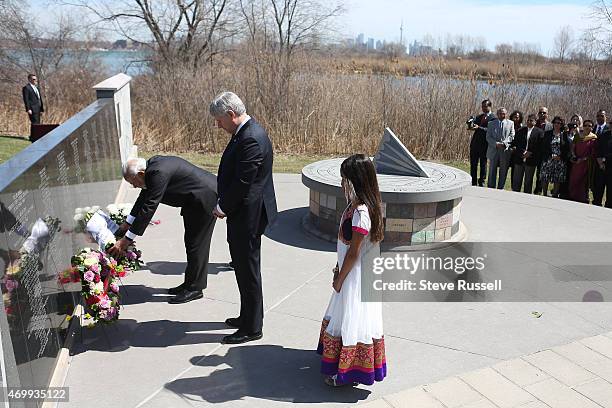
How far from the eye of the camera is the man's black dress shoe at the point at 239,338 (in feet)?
15.8

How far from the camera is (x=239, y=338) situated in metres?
4.81

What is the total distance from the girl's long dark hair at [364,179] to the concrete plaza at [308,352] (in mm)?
1343

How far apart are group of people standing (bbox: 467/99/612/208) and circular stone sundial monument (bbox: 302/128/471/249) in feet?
10.2

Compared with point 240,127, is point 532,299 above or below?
below

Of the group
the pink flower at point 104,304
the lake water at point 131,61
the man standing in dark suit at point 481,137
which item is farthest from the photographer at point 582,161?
the lake water at point 131,61

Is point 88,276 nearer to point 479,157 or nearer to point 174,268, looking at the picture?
point 174,268

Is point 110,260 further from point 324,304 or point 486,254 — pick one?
point 486,254

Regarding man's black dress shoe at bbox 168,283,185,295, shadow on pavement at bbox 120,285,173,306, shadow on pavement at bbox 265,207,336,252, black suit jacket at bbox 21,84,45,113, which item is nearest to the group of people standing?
Result: shadow on pavement at bbox 265,207,336,252

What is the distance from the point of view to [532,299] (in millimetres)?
5723

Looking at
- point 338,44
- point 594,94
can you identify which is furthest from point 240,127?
point 338,44

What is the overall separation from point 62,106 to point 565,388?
19311mm

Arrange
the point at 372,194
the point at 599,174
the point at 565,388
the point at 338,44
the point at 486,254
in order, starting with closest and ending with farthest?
the point at 372,194 < the point at 565,388 < the point at 486,254 < the point at 599,174 < the point at 338,44

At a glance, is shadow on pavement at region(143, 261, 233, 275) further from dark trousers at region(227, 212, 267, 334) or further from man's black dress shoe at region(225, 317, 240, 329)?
dark trousers at region(227, 212, 267, 334)

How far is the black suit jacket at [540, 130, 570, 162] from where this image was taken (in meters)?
10.3
